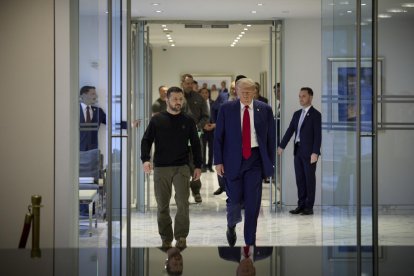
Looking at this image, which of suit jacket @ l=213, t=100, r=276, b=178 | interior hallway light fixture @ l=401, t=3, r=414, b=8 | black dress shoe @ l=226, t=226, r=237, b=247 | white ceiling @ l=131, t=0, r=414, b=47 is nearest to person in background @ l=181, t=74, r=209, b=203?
white ceiling @ l=131, t=0, r=414, b=47

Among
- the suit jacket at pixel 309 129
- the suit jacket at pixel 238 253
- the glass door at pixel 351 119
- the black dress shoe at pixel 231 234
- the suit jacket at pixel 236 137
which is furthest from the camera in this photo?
the suit jacket at pixel 309 129

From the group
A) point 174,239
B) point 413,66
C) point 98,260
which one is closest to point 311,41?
point 174,239

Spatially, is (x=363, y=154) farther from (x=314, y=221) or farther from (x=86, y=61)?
(x=314, y=221)

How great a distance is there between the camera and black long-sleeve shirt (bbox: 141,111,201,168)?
7.76m

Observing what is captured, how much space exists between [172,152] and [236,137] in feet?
2.66

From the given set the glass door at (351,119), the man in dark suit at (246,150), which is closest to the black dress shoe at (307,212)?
the man in dark suit at (246,150)

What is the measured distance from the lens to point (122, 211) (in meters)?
5.02

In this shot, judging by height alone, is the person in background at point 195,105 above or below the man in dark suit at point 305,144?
above

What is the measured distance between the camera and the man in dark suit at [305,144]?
35.3ft

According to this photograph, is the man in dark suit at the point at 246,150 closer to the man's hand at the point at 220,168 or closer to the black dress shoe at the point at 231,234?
the man's hand at the point at 220,168

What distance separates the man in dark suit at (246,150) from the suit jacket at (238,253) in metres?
3.73

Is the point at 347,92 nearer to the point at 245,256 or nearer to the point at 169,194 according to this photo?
the point at 245,256

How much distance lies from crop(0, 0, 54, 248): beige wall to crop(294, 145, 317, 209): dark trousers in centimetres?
484

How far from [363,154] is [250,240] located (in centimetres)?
218
